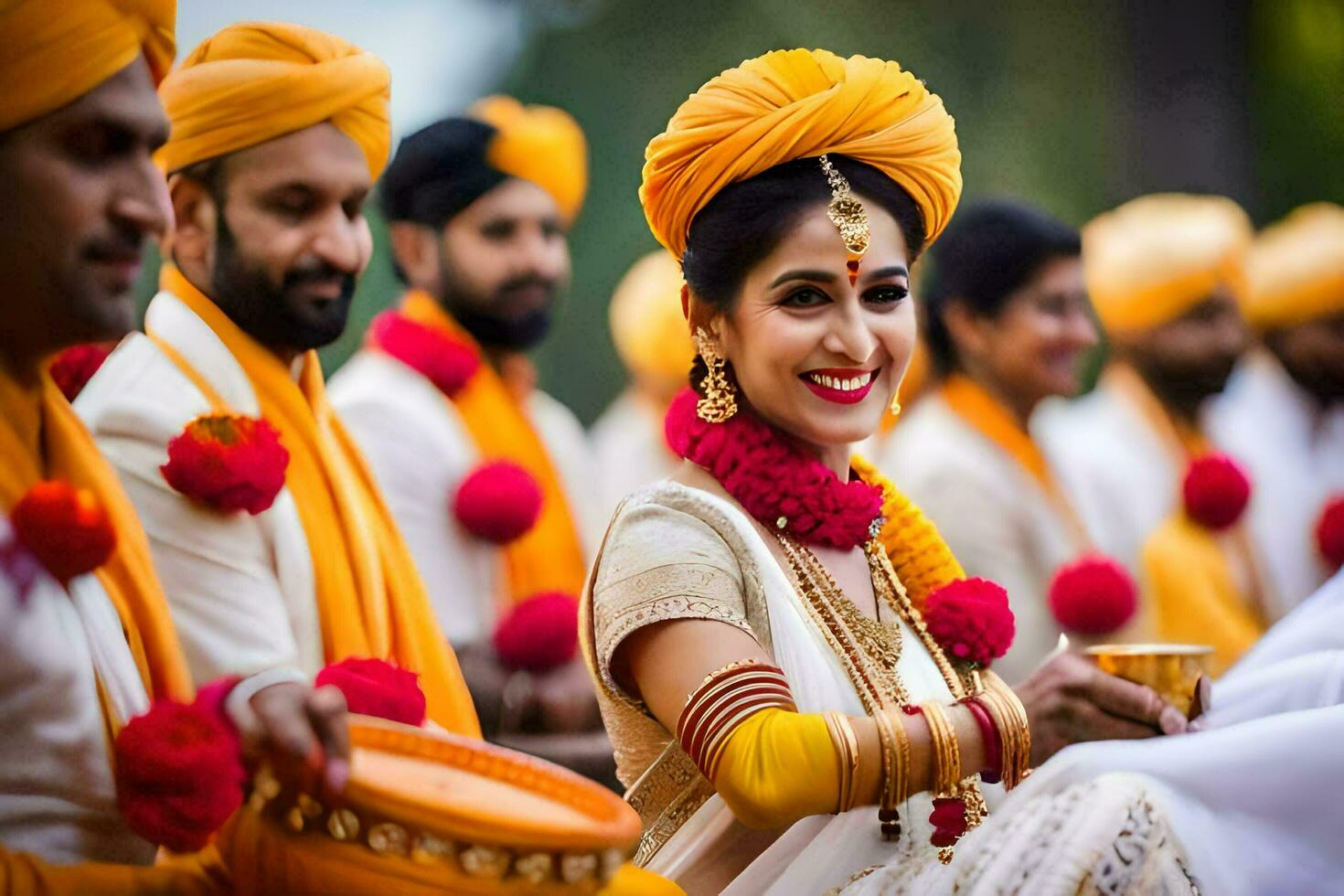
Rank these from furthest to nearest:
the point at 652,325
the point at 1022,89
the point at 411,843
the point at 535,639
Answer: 1. the point at 1022,89
2. the point at 652,325
3. the point at 535,639
4. the point at 411,843

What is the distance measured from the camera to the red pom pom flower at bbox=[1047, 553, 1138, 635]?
4566mm

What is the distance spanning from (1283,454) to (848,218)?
161 inches

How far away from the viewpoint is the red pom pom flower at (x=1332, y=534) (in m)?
5.41

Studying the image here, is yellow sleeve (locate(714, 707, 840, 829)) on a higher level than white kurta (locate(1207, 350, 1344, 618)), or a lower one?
higher

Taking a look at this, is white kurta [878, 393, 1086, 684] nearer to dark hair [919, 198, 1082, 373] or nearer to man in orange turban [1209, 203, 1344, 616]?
dark hair [919, 198, 1082, 373]

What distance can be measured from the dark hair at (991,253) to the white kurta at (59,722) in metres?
3.48

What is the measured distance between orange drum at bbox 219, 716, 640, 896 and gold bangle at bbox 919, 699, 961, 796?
53cm

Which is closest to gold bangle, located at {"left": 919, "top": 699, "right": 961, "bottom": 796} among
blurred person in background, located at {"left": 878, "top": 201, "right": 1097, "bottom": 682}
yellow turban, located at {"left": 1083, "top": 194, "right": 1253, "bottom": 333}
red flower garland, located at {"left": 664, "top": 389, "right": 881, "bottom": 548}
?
red flower garland, located at {"left": 664, "top": 389, "right": 881, "bottom": 548}

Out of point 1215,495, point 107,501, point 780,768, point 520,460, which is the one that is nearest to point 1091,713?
point 780,768

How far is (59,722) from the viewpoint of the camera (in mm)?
2008

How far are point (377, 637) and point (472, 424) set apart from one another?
190 cm

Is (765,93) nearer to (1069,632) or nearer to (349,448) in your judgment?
(349,448)

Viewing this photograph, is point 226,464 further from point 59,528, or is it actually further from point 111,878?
point 111,878

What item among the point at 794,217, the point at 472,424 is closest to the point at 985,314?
the point at 472,424
